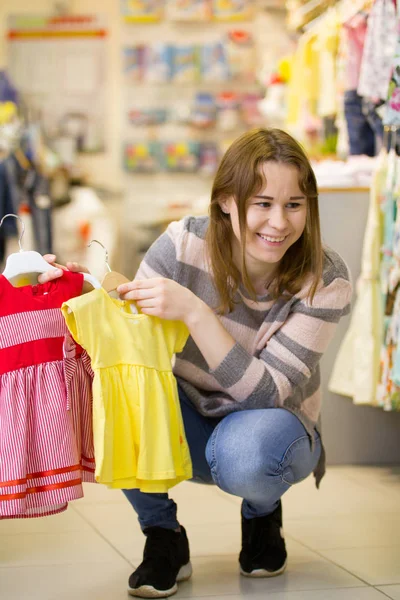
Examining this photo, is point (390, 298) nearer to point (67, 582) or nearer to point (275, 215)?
point (275, 215)

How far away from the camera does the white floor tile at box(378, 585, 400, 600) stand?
6.03 feet

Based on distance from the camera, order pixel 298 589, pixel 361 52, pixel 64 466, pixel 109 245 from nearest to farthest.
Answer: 1. pixel 64 466
2. pixel 298 589
3. pixel 361 52
4. pixel 109 245

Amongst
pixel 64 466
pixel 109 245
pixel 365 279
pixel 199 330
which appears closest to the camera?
pixel 64 466

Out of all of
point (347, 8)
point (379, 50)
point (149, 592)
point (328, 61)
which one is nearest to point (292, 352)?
point (149, 592)

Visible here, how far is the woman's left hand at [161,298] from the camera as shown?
173cm

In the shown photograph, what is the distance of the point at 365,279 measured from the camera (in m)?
3.09

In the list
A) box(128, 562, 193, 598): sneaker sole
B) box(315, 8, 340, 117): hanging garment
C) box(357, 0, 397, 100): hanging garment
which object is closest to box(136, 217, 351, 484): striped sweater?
box(128, 562, 193, 598): sneaker sole

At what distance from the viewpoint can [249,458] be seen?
5.88 ft

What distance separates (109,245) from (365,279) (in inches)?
150

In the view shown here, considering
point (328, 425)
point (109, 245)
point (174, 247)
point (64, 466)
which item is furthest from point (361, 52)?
point (109, 245)

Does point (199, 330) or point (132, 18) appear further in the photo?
point (132, 18)

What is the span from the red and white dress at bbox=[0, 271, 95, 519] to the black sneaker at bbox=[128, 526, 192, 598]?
242mm

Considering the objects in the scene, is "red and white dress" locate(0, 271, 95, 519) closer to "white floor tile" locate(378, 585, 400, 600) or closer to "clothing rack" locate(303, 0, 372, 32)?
"white floor tile" locate(378, 585, 400, 600)

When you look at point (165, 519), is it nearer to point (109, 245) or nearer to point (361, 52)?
point (361, 52)
